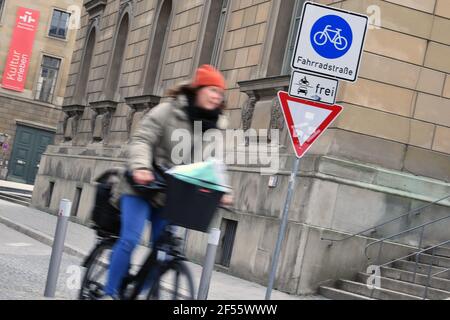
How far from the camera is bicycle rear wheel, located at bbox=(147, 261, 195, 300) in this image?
229 inches

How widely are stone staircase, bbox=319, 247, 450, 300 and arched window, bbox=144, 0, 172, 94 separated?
10.7 m

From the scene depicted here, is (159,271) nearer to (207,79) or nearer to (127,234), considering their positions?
(127,234)

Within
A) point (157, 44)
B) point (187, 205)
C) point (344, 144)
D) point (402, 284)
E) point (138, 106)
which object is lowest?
point (402, 284)

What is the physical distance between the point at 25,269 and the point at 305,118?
4102mm

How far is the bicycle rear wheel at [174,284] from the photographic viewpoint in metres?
5.83

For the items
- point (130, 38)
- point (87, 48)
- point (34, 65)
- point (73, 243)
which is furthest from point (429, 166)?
point (34, 65)

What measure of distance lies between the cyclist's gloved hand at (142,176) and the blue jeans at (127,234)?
0.30 m

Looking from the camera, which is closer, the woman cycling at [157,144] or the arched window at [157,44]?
the woman cycling at [157,144]

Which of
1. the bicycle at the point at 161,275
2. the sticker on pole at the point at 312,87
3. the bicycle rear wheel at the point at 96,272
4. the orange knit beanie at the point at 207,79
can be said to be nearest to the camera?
the bicycle at the point at 161,275

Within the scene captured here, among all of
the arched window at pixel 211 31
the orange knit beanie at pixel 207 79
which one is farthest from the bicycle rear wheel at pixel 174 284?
the arched window at pixel 211 31

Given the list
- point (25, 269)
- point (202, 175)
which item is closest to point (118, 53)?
point (25, 269)

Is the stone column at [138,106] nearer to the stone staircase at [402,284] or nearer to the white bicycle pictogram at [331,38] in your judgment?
the stone staircase at [402,284]

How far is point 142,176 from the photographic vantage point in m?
5.78

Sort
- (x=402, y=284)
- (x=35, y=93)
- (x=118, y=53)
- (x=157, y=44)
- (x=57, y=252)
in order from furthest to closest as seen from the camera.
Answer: (x=35, y=93), (x=118, y=53), (x=157, y=44), (x=402, y=284), (x=57, y=252)
